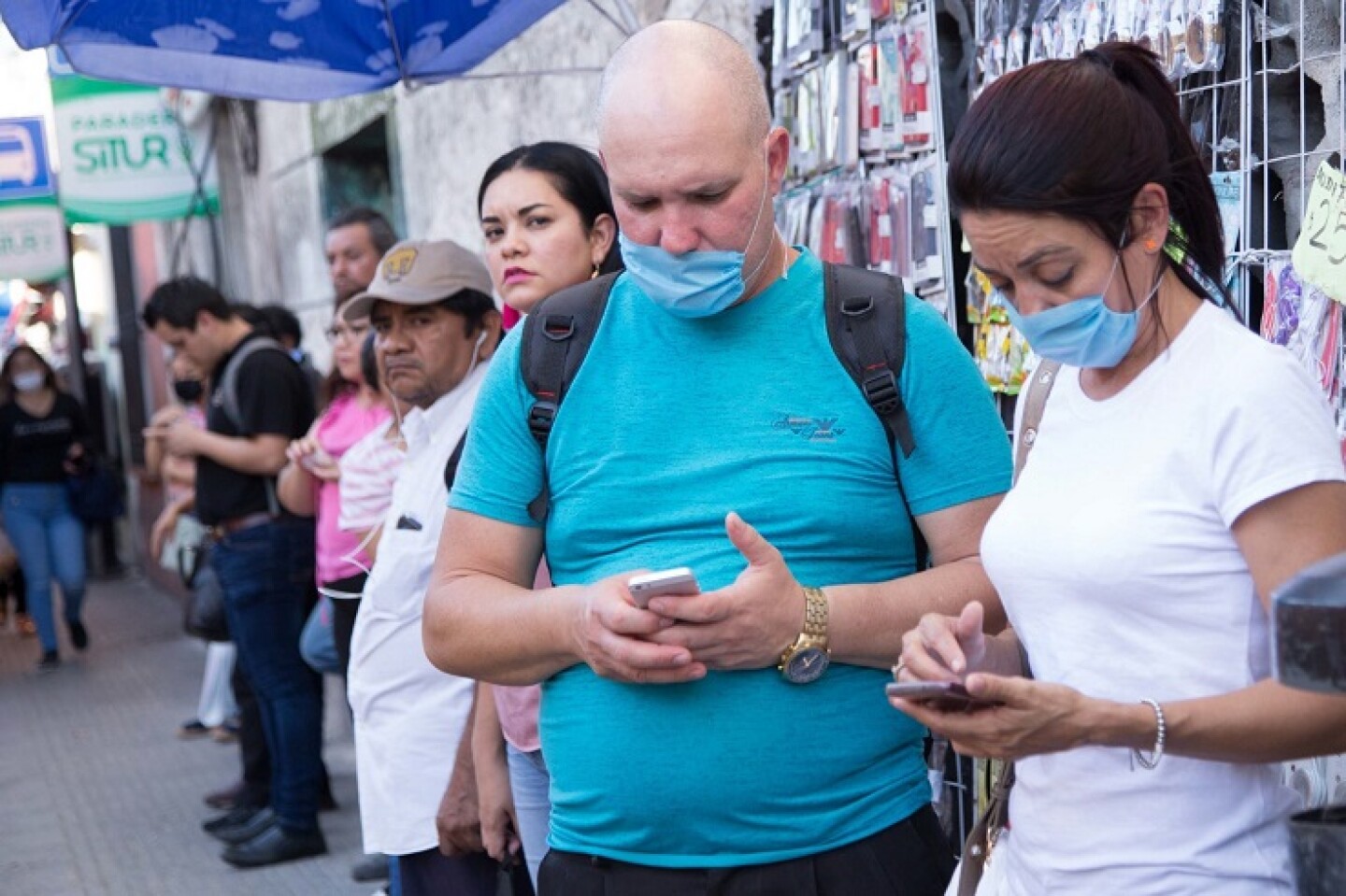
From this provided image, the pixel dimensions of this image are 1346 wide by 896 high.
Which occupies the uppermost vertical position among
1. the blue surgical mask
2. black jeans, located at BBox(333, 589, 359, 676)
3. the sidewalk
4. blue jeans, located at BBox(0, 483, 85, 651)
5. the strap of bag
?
the blue surgical mask

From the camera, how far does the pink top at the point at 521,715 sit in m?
3.14

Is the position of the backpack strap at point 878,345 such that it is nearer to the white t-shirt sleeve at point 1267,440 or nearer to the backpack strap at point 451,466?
the white t-shirt sleeve at point 1267,440

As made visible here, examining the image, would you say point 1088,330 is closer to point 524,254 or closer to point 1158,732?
point 1158,732

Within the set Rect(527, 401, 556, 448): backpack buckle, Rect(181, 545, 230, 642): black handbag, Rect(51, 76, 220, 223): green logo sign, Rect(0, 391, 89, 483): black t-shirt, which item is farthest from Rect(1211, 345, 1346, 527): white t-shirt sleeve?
Rect(0, 391, 89, 483): black t-shirt

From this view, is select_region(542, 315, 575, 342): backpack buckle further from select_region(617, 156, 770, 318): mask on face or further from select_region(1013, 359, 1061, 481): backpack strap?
select_region(1013, 359, 1061, 481): backpack strap

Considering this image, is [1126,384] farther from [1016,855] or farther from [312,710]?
[312,710]

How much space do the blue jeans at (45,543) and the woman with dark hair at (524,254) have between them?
9.11 metres

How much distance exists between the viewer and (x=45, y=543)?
11.8 m

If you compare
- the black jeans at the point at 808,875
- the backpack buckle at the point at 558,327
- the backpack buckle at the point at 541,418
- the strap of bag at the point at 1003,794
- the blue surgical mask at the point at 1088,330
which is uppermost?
the backpack buckle at the point at 558,327

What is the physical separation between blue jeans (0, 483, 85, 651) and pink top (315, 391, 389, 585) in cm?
669

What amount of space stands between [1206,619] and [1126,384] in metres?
0.31

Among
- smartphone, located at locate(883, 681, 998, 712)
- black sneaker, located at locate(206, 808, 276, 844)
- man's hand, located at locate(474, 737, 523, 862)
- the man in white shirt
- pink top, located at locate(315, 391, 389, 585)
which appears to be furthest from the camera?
black sneaker, located at locate(206, 808, 276, 844)

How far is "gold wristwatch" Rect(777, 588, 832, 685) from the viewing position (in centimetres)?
223

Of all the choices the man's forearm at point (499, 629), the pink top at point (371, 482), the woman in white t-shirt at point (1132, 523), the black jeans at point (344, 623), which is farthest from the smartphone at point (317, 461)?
the woman in white t-shirt at point (1132, 523)
